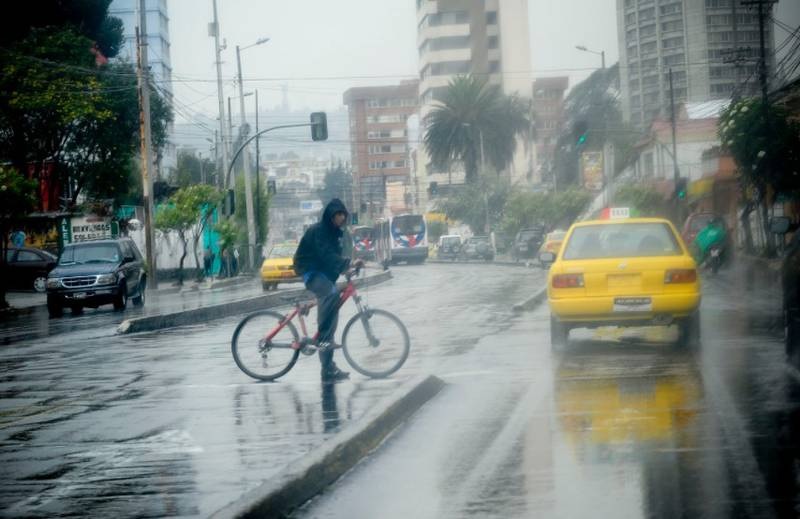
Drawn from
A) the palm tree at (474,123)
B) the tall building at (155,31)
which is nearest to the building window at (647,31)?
the tall building at (155,31)

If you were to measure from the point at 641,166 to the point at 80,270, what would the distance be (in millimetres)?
52555

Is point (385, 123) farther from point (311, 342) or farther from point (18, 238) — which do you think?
point (311, 342)

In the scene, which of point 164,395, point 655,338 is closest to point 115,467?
point 164,395

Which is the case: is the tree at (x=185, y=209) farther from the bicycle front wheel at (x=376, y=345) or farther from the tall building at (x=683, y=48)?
the tall building at (x=683, y=48)

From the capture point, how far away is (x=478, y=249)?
8325 centimetres

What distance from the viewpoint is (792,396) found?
33.7 feet

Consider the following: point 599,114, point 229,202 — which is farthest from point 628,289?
point 599,114

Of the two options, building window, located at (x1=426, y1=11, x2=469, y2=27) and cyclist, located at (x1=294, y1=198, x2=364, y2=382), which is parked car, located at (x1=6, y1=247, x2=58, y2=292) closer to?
cyclist, located at (x1=294, y1=198, x2=364, y2=382)

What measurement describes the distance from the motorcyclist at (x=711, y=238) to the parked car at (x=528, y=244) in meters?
31.8

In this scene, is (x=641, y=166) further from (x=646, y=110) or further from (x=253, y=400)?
(x=253, y=400)

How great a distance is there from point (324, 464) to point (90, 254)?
2628 centimetres

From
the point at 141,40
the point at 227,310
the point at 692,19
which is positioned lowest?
the point at 227,310

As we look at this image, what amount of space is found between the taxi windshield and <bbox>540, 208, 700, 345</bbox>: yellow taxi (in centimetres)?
1

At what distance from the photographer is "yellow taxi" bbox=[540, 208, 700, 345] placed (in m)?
14.6
